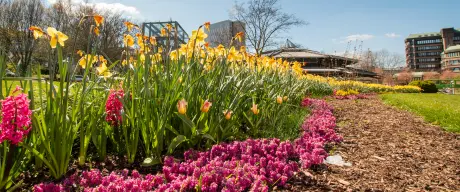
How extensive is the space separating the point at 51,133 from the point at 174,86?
31.4 inches

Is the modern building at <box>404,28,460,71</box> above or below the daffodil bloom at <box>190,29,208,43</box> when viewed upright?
above

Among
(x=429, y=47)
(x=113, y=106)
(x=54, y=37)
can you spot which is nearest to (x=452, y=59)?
(x=429, y=47)

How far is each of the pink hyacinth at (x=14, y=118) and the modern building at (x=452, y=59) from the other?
9466cm

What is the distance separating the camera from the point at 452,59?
79500mm

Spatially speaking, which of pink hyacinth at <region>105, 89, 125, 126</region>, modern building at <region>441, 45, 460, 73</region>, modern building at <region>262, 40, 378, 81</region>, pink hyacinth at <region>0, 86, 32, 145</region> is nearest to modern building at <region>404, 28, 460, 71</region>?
modern building at <region>441, 45, 460, 73</region>

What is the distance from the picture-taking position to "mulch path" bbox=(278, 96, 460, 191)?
1.86 metres

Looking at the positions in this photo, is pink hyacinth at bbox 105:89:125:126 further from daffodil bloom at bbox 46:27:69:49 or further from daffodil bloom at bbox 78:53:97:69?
daffodil bloom at bbox 46:27:69:49

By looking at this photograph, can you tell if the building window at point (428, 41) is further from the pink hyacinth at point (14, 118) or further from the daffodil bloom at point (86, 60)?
the pink hyacinth at point (14, 118)

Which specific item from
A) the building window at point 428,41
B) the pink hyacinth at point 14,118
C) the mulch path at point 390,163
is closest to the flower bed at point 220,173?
the mulch path at point 390,163

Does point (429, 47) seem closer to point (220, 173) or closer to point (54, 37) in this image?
point (220, 173)

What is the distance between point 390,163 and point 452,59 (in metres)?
98.3

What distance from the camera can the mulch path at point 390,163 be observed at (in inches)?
73.3

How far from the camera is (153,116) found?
6.30ft

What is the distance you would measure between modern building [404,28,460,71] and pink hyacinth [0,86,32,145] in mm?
104145
